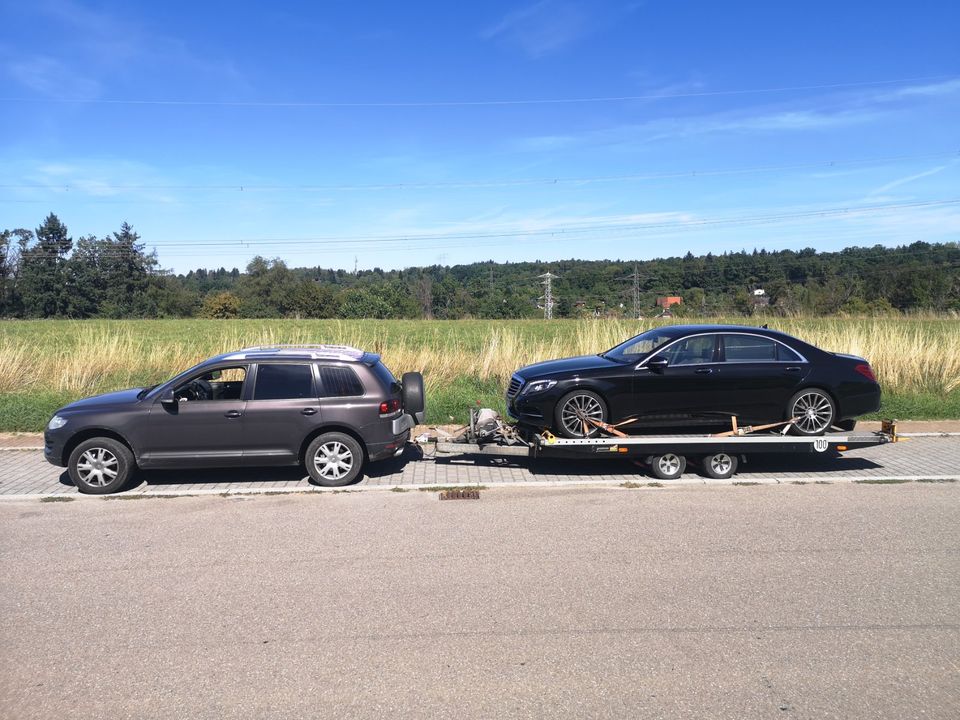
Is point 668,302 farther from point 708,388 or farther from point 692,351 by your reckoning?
point 708,388

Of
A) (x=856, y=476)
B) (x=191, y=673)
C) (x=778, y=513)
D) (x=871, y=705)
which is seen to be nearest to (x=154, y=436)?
(x=191, y=673)

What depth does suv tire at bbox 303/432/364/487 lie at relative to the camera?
8453 mm

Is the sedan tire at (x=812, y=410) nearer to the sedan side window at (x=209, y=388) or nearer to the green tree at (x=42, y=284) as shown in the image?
the sedan side window at (x=209, y=388)

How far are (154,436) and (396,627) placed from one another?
16.3ft

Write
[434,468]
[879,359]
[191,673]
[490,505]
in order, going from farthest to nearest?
[879,359] → [434,468] → [490,505] → [191,673]

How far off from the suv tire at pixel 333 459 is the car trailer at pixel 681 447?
118 centimetres

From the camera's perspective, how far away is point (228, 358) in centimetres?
877

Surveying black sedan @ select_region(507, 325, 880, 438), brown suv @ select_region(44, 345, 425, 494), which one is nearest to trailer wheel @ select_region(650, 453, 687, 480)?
black sedan @ select_region(507, 325, 880, 438)

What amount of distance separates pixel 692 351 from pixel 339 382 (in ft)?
14.8

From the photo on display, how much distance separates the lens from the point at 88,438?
840 cm

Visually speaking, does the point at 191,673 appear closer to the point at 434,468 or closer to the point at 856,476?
the point at 434,468

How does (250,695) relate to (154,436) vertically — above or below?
below

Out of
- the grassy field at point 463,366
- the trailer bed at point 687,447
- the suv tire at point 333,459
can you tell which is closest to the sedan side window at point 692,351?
the trailer bed at point 687,447

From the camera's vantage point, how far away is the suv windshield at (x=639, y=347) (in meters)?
9.36
